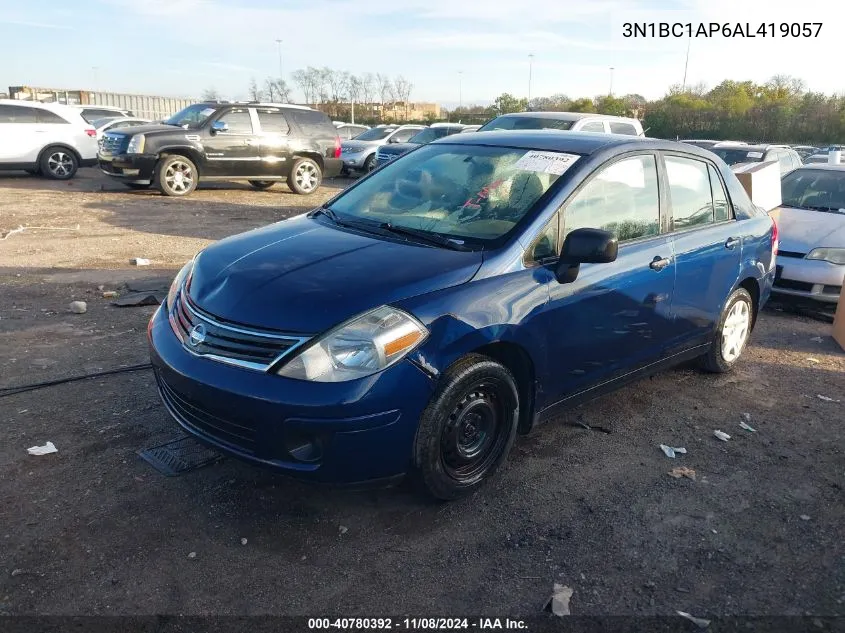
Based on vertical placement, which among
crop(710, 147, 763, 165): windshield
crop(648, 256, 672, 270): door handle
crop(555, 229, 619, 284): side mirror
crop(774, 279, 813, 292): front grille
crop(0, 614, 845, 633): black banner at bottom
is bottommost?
crop(0, 614, 845, 633): black banner at bottom

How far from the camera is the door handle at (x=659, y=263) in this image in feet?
14.0

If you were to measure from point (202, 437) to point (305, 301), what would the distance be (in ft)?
2.62

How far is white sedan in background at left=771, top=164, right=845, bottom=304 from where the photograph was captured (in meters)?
7.25

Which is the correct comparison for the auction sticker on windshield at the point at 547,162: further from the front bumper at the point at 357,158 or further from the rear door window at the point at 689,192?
the front bumper at the point at 357,158

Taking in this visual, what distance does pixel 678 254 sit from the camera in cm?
448

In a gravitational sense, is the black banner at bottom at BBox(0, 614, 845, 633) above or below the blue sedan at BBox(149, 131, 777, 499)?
below

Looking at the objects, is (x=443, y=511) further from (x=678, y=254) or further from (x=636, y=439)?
(x=678, y=254)

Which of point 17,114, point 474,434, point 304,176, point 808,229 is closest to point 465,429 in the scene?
point 474,434

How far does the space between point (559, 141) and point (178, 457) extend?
2.86 meters

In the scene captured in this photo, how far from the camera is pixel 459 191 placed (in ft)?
13.4

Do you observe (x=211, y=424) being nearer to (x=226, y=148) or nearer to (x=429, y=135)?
(x=226, y=148)

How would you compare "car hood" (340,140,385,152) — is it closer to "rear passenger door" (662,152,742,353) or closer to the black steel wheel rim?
"rear passenger door" (662,152,742,353)

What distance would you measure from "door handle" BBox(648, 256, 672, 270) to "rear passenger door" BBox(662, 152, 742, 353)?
0.52ft

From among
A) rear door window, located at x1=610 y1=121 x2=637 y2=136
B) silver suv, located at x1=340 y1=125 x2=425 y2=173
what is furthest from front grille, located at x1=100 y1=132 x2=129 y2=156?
rear door window, located at x1=610 y1=121 x2=637 y2=136
